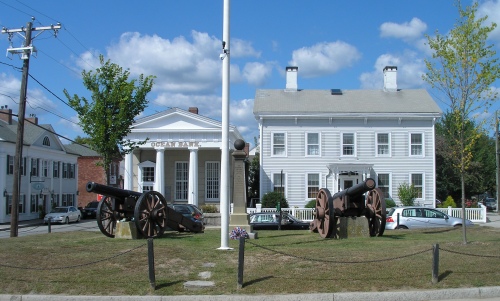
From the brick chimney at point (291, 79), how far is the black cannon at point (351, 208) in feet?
84.9

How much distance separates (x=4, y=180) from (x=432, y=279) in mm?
39976

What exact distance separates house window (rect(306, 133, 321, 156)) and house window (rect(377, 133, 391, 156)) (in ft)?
13.9

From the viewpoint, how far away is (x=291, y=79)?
144 feet

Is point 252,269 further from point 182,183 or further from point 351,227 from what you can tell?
point 182,183

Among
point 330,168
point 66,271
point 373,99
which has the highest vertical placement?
point 373,99

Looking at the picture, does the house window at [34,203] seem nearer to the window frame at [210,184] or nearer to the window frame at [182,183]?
the window frame at [182,183]

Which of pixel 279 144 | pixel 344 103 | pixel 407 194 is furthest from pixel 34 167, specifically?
pixel 407 194

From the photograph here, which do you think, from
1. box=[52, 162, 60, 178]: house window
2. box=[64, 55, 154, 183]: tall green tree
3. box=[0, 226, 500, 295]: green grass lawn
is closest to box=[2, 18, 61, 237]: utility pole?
box=[64, 55, 154, 183]: tall green tree

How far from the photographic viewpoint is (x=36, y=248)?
14797 mm

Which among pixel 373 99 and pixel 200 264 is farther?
pixel 373 99

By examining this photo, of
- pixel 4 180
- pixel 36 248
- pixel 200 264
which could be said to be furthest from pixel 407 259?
pixel 4 180

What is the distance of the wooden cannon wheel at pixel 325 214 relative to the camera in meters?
16.9

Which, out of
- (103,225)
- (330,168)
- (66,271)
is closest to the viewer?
(66,271)

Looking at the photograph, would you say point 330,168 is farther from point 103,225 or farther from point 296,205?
point 103,225
